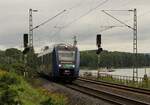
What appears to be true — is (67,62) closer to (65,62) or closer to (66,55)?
(65,62)

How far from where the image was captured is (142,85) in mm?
41344

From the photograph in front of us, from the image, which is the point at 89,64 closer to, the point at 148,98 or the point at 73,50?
the point at 73,50

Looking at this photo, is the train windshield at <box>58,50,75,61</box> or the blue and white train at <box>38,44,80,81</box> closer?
the blue and white train at <box>38,44,80,81</box>

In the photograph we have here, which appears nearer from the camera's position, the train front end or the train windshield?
the train front end

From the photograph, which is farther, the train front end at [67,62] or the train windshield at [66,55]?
the train windshield at [66,55]

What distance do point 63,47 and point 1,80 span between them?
17.5 meters

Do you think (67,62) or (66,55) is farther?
(66,55)

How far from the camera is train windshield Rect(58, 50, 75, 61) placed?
149 ft

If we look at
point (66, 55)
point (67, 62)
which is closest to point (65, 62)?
point (67, 62)

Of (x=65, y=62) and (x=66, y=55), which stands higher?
(x=66, y=55)

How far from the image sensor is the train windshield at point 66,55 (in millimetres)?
45469

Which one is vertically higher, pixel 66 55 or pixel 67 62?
pixel 66 55

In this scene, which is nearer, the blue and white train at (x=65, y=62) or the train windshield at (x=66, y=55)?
the blue and white train at (x=65, y=62)

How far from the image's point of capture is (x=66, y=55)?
45.8 meters
